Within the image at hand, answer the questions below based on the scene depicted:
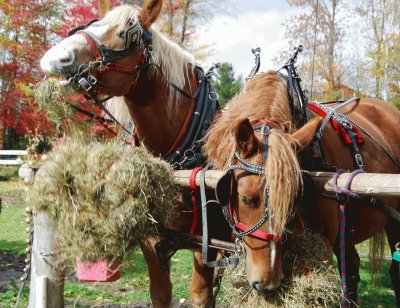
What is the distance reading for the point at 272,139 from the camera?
225 cm

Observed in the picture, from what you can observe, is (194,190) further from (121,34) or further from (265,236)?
(121,34)

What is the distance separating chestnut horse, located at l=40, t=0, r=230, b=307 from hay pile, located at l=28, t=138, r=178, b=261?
0.71 metres

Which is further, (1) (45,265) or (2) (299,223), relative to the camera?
(1) (45,265)

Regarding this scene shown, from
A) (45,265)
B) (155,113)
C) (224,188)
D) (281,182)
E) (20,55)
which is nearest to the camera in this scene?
(281,182)

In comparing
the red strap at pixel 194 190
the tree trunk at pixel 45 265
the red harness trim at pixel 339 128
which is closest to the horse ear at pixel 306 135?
the red strap at pixel 194 190

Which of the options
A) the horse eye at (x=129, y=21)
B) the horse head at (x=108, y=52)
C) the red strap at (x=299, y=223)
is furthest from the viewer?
the horse eye at (x=129, y=21)

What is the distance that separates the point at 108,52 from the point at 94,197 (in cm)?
109

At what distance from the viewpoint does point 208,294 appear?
3410mm

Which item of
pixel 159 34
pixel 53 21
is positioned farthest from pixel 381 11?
pixel 159 34

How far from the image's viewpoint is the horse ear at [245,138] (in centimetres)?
223

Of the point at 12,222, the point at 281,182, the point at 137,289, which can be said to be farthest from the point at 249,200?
the point at 12,222

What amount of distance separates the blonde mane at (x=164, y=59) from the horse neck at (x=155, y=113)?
0.12 feet

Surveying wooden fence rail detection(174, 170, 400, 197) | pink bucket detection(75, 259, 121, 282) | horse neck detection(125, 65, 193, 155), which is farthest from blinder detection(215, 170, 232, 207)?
horse neck detection(125, 65, 193, 155)

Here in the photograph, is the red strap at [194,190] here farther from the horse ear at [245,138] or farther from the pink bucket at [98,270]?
the pink bucket at [98,270]
